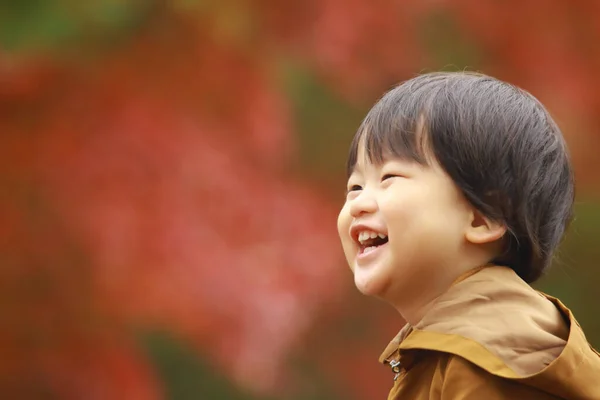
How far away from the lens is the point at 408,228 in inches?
50.7

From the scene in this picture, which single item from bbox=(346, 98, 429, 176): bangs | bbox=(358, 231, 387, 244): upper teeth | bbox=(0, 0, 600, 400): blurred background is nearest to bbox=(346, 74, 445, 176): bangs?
bbox=(346, 98, 429, 176): bangs

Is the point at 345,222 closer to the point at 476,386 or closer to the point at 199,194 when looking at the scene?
the point at 476,386

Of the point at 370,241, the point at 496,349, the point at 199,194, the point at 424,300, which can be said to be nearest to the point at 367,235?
the point at 370,241

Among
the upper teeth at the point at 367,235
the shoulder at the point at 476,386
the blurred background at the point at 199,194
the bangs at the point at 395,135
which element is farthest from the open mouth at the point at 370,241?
the blurred background at the point at 199,194

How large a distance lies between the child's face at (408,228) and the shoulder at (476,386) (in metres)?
0.16

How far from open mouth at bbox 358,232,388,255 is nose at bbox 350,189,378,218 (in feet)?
0.11

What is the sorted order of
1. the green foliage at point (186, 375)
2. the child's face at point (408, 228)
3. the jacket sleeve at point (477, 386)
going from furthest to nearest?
the green foliage at point (186, 375)
the child's face at point (408, 228)
the jacket sleeve at point (477, 386)

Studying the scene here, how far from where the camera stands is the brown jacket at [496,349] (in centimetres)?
117

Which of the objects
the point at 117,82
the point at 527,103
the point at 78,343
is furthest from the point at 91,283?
the point at 527,103

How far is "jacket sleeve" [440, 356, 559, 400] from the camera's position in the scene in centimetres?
117

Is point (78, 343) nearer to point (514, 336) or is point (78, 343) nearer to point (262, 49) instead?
point (262, 49)

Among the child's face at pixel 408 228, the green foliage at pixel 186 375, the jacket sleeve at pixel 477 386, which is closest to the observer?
the jacket sleeve at pixel 477 386

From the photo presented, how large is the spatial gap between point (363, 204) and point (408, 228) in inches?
3.2

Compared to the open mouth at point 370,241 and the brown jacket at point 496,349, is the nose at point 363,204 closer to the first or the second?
the open mouth at point 370,241
